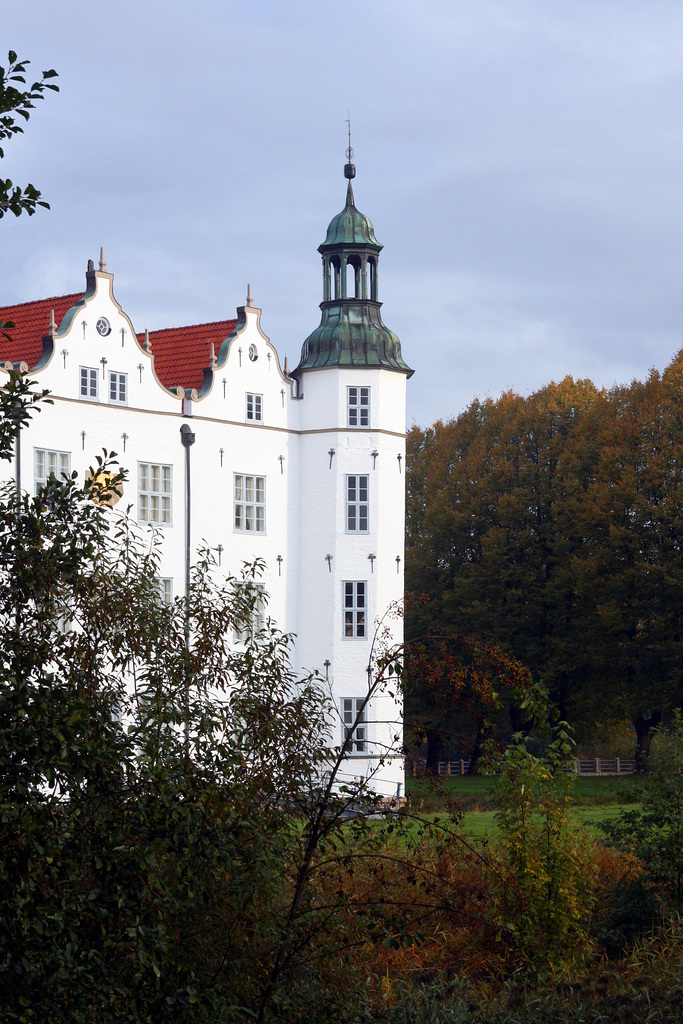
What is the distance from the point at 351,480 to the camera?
135 ft

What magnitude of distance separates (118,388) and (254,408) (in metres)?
5.05

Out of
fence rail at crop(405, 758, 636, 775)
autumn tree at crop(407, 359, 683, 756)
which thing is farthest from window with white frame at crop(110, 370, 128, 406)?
fence rail at crop(405, 758, 636, 775)

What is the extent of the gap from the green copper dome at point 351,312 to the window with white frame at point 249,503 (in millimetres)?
4240

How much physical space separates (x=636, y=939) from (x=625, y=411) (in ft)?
118

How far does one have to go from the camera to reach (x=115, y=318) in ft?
121

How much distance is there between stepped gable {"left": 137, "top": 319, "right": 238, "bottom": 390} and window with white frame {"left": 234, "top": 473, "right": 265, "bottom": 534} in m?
3.17

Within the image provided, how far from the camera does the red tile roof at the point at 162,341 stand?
122ft

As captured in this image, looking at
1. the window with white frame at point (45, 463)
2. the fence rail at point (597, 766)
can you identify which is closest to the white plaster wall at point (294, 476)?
the window with white frame at point (45, 463)

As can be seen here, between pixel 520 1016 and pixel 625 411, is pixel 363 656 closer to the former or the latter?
pixel 625 411

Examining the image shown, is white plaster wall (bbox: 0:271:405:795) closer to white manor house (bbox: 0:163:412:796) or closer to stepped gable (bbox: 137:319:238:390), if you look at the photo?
white manor house (bbox: 0:163:412:796)

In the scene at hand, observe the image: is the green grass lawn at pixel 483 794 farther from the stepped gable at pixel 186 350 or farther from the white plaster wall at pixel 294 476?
the stepped gable at pixel 186 350

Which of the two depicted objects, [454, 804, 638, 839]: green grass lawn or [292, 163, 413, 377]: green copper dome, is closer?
[454, 804, 638, 839]: green grass lawn

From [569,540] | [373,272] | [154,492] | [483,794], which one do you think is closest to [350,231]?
[373,272]

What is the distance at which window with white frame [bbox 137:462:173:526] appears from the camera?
3734 cm
